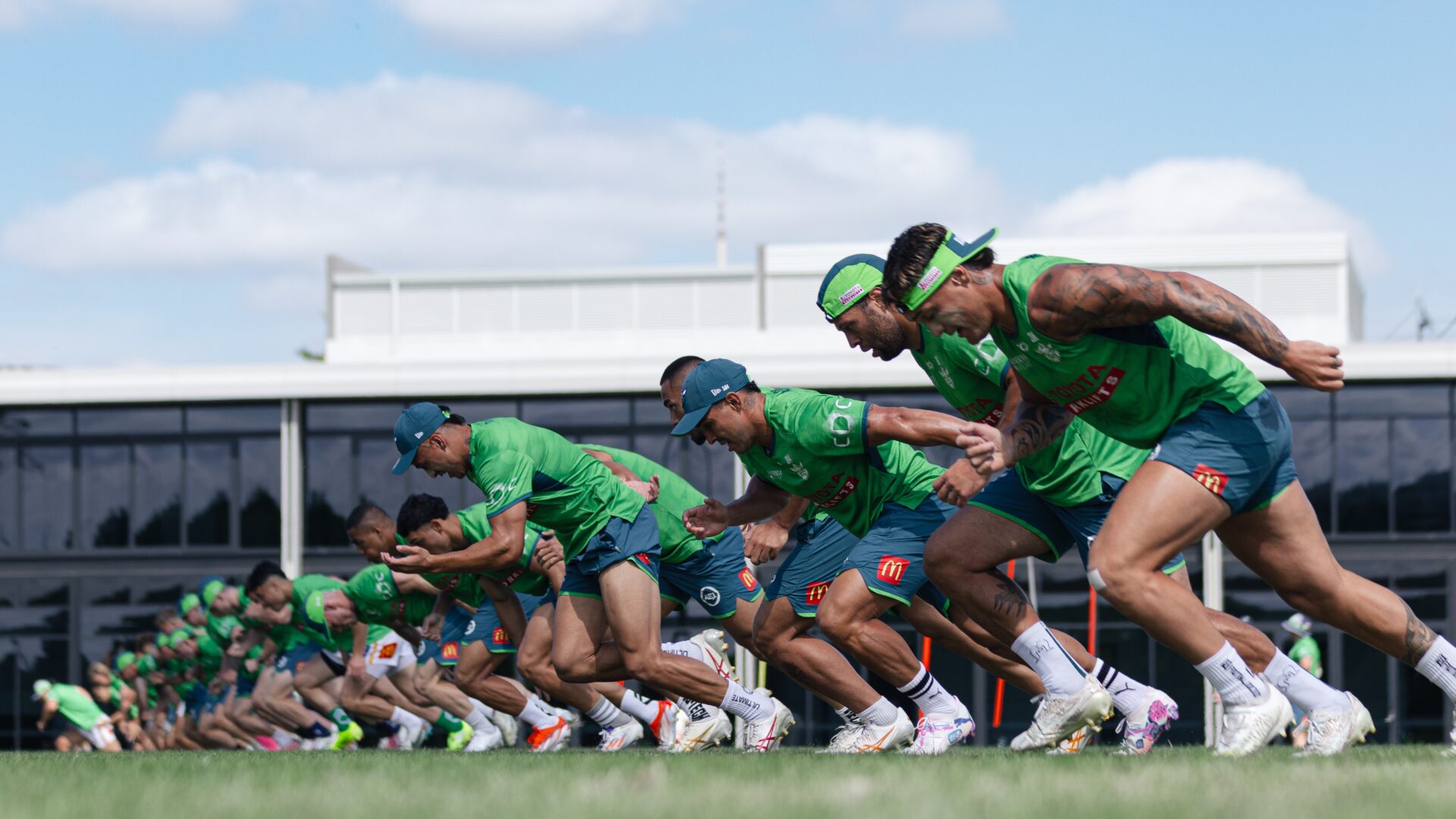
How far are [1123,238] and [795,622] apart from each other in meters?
22.6

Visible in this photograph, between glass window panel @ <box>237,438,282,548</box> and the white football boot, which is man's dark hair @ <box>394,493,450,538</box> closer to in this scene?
the white football boot

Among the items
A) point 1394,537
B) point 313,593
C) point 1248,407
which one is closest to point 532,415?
point 313,593

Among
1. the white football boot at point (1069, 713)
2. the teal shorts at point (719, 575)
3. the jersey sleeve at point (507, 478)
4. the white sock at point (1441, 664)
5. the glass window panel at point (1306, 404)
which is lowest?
the white football boot at point (1069, 713)

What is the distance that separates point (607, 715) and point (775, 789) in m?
6.75

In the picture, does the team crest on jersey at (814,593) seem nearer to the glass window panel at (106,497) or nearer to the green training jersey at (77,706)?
the green training jersey at (77,706)

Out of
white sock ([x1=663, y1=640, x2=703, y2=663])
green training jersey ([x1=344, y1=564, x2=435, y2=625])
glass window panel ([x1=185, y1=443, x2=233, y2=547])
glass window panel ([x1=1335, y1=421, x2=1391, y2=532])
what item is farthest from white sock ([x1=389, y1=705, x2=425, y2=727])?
glass window panel ([x1=1335, y1=421, x2=1391, y2=532])

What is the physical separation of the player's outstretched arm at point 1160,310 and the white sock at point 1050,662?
1.73 m

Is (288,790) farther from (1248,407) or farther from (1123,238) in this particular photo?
(1123,238)

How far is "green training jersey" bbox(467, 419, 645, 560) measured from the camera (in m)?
8.62

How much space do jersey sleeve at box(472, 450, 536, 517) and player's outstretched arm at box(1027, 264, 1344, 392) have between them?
11.5ft

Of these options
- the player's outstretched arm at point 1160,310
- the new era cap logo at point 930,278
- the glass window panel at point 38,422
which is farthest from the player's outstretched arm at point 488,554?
the glass window panel at point 38,422

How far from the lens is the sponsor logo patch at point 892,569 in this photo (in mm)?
7805

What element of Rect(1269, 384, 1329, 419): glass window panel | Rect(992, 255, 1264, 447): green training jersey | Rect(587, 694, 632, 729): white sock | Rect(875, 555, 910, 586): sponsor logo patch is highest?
Rect(992, 255, 1264, 447): green training jersey

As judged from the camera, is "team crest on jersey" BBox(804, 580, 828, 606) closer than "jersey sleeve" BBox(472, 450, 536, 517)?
Yes
